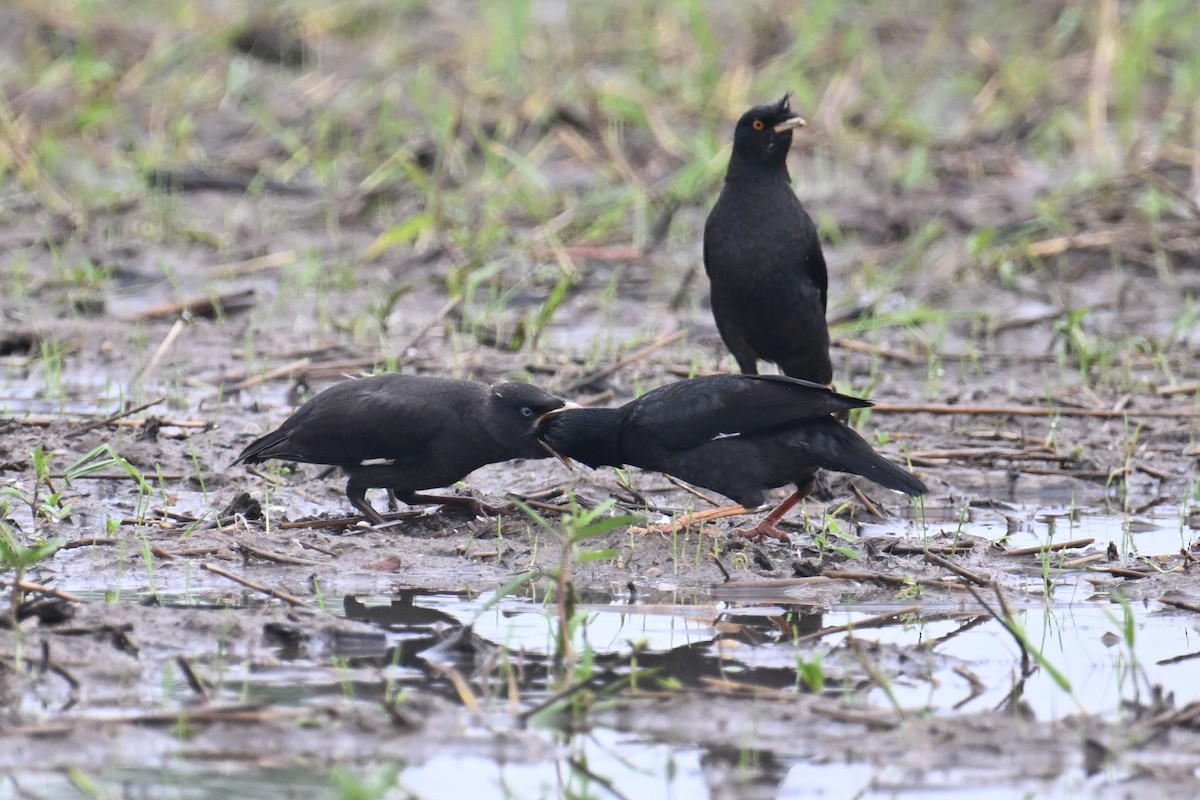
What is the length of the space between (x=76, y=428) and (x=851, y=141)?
6889 millimetres

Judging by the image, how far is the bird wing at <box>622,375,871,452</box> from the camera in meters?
6.12

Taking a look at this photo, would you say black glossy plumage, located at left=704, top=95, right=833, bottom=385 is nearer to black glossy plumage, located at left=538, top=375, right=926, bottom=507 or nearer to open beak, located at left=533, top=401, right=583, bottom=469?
black glossy plumage, located at left=538, top=375, right=926, bottom=507

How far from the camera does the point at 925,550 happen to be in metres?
5.81

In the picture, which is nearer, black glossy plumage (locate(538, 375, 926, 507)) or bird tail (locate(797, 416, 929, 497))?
bird tail (locate(797, 416, 929, 497))

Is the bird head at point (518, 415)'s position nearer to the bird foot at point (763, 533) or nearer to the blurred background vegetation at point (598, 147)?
the bird foot at point (763, 533)

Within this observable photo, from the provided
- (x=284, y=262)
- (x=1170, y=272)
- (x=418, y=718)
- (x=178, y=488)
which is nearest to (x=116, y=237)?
(x=284, y=262)

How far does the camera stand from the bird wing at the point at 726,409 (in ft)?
20.1

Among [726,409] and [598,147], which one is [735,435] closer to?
[726,409]

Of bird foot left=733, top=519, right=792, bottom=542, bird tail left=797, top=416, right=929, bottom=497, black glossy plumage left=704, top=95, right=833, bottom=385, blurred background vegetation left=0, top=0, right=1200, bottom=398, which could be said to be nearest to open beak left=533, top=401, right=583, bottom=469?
bird foot left=733, top=519, right=792, bottom=542

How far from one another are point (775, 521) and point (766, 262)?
4.92ft

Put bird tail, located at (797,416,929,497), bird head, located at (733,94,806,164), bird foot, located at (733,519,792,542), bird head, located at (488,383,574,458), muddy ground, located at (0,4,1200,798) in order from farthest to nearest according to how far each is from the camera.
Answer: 1. bird head, located at (733,94,806,164)
2. bird head, located at (488,383,574,458)
3. bird foot, located at (733,519,792,542)
4. bird tail, located at (797,416,929,497)
5. muddy ground, located at (0,4,1200,798)

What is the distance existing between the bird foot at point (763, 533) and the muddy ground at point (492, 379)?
0.05 metres

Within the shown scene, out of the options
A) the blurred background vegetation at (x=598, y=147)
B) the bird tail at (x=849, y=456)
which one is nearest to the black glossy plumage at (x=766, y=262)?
the blurred background vegetation at (x=598, y=147)

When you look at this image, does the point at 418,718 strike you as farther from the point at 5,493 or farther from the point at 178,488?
the point at 178,488
